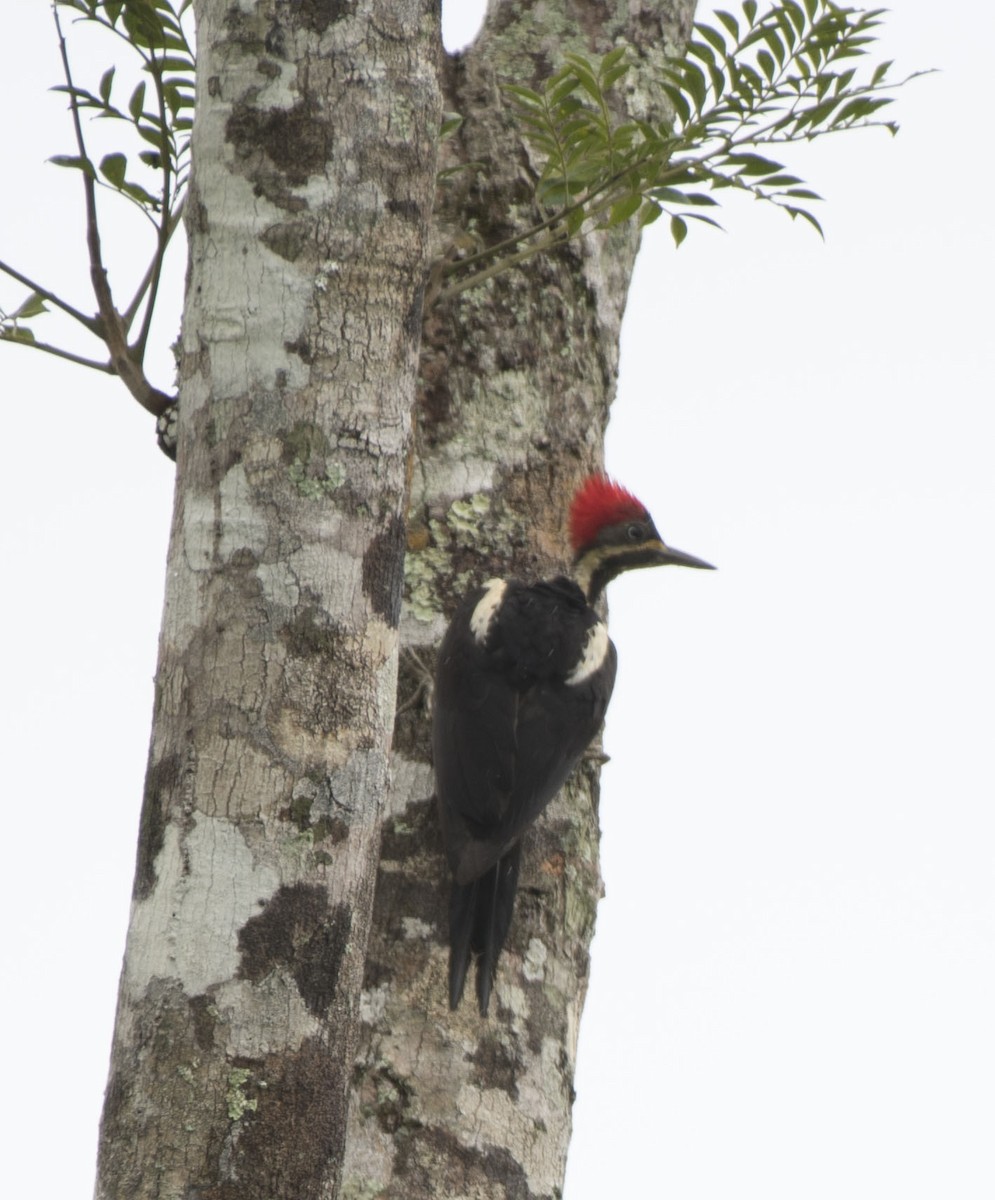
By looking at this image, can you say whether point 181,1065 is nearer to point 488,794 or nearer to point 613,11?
point 488,794

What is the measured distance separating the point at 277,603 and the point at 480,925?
3.42ft

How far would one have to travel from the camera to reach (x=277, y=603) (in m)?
2.09

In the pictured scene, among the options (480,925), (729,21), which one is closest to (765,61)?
(729,21)

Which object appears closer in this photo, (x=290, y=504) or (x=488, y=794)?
(x=290, y=504)

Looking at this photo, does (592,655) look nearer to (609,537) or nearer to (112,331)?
(609,537)

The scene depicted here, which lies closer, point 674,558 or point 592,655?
point 592,655

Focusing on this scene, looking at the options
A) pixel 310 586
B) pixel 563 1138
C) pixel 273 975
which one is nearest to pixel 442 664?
pixel 563 1138

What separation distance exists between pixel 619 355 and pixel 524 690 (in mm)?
842

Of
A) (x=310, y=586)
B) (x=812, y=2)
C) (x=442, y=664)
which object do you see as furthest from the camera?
(x=442, y=664)

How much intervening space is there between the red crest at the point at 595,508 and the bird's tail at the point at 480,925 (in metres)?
0.87

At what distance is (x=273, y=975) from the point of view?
1.91 m

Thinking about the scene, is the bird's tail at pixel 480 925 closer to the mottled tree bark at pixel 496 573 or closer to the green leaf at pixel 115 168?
the mottled tree bark at pixel 496 573

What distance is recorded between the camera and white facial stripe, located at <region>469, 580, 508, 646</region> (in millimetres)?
3234

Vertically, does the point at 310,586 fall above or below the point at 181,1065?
above
